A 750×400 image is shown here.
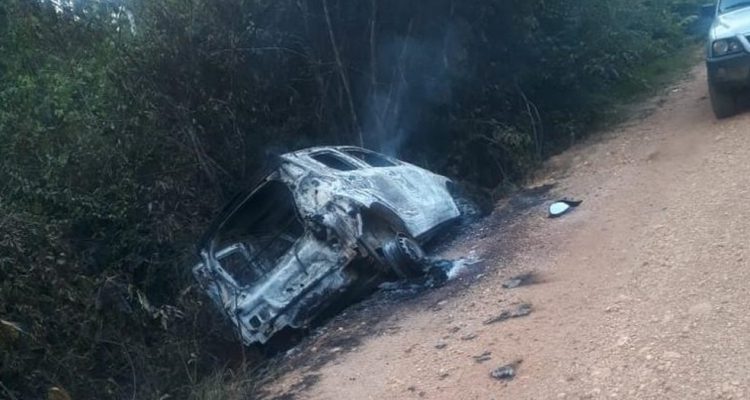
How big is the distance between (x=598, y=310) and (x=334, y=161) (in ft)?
12.8

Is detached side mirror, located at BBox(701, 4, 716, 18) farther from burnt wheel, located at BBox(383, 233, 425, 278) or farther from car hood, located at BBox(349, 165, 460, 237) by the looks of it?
burnt wheel, located at BBox(383, 233, 425, 278)

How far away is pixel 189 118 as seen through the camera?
10898 mm

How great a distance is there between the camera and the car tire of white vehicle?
10562 mm

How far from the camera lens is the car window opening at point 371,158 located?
10.2m

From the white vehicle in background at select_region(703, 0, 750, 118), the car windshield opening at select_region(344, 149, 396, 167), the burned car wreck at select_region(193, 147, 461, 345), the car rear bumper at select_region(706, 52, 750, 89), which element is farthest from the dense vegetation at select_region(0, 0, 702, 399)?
the car rear bumper at select_region(706, 52, 750, 89)

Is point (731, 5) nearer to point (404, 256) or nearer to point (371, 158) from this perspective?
point (371, 158)

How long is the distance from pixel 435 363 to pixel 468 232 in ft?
12.6

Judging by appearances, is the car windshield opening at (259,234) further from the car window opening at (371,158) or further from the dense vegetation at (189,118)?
the car window opening at (371,158)

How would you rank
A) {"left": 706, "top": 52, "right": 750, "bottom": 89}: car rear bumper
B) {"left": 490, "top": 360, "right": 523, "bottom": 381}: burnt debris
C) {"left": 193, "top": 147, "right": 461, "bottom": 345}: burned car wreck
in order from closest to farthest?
{"left": 490, "top": 360, "right": 523, "bottom": 381}: burnt debris
{"left": 193, "top": 147, "right": 461, "bottom": 345}: burned car wreck
{"left": 706, "top": 52, "right": 750, "bottom": 89}: car rear bumper

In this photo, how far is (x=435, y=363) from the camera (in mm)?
6434

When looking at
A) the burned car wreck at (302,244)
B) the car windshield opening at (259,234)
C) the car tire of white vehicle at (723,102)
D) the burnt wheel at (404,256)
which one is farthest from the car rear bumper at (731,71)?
the car windshield opening at (259,234)

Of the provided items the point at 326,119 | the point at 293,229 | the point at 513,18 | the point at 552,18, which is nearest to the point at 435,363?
the point at 293,229

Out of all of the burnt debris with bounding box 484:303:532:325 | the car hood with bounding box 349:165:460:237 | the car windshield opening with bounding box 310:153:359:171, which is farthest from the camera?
the car windshield opening with bounding box 310:153:359:171

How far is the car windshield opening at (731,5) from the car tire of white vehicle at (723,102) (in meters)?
1.20
